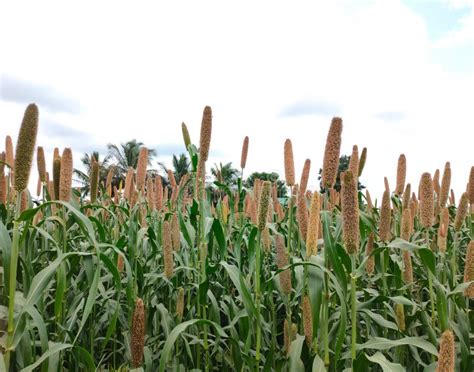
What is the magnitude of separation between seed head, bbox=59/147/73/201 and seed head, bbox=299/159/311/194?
139cm

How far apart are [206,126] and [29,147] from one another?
0.98 meters

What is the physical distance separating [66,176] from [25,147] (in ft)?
1.94

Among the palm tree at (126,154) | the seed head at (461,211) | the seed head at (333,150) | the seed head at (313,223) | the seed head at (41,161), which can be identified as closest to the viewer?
the seed head at (313,223)

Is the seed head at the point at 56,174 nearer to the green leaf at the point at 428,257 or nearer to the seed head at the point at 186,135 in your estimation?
the seed head at the point at 186,135

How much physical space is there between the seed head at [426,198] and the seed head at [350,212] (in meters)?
0.95

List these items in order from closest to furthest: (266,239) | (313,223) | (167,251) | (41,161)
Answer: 1. (313,223)
2. (167,251)
3. (41,161)
4. (266,239)

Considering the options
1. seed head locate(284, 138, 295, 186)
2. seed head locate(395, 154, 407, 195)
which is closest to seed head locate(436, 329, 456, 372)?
seed head locate(284, 138, 295, 186)

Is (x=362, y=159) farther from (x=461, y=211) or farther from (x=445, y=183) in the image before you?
(x=445, y=183)

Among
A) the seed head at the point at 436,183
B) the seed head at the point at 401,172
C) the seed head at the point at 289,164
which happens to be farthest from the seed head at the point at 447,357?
the seed head at the point at 436,183

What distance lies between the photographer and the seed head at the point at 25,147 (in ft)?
5.98

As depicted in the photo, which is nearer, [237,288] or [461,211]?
[237,288]

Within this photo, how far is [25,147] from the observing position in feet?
6.07

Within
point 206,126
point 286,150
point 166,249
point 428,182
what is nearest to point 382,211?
point 428,182

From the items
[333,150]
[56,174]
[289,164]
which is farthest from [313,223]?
[56,174]
